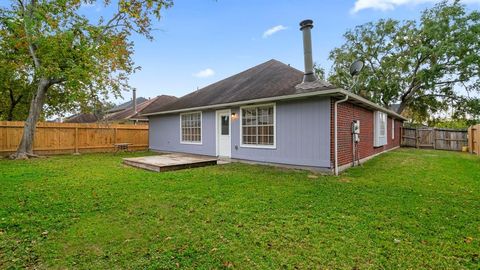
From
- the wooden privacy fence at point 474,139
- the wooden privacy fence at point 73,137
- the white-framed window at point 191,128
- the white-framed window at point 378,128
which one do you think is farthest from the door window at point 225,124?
the wooden privacy fence at point 474,139

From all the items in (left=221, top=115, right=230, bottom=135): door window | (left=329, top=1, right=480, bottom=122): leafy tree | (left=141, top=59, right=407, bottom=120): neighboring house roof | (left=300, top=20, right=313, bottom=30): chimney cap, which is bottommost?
(left=221, top=115, right=230, bottom=135): door window

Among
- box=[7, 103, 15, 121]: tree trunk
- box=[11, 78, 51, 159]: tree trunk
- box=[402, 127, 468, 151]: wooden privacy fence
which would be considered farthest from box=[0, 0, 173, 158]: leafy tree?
box=[402, 127, 468, 151]: wooden privacy fence

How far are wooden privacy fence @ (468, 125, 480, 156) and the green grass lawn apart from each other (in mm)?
8202

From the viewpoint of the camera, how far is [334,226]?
3287 mm

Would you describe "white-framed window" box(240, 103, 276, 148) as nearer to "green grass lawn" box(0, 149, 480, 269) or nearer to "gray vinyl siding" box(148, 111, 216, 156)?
"gray vinyl siding" box(148, 111, 216, 156)

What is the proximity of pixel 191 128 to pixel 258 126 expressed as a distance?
4.01 meters

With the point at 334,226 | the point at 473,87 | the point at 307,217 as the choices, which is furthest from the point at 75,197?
the point at 473,87

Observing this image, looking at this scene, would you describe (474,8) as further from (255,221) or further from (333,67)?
(255,221)

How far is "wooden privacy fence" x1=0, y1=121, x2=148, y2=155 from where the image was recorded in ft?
34.8

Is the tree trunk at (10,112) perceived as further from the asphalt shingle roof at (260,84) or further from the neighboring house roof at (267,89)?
the asphalt shingle roof at (260,84)

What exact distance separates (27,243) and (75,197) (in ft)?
6.14

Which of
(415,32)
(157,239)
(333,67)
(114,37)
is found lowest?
(157,239)

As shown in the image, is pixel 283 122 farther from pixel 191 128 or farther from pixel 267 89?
pixel 191 128

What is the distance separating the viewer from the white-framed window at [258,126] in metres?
8.18
